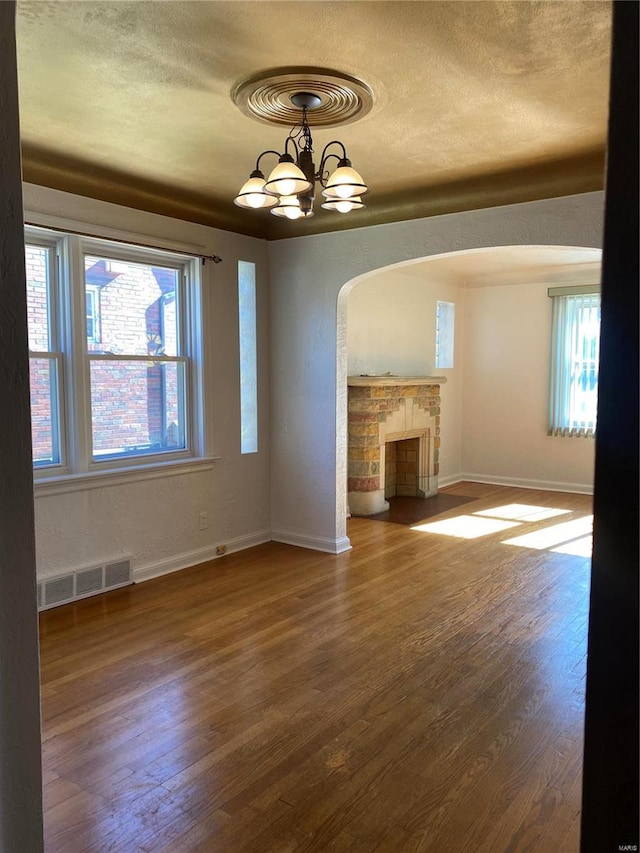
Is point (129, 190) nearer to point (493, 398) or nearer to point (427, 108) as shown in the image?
point (427, 108)

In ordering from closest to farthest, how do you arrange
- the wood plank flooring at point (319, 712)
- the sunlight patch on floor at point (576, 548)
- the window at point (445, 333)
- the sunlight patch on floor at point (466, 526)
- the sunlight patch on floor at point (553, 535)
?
the wood plank flooring at point (319, 712) → the sunlight patch on floor at point (576, 548) → the sunlight patch on floor at point (553, 535) → the sunlight patch on floor at point (466, 526) → the window at point (445, 333)

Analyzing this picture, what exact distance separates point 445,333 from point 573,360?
1627mm

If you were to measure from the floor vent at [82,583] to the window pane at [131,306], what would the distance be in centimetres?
144

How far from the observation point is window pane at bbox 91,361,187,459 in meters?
4.09

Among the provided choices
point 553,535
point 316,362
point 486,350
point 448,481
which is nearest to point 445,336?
point 486,350

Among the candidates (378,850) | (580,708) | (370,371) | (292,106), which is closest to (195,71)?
(292,106)

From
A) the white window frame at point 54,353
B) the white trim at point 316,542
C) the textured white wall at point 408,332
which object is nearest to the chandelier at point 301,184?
the white window frame at point 54,353

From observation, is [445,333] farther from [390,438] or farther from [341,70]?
[341,70]

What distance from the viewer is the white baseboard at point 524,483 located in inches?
292

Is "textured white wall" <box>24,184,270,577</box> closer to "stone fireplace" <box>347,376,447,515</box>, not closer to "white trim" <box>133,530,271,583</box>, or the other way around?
"white trim" <box>133,530,271,583</box>

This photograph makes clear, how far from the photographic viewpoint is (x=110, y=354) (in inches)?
161

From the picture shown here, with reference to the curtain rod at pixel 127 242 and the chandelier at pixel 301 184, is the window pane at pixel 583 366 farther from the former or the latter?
the chandelier at pixel 301 184

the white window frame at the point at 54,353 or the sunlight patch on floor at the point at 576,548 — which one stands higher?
the white window frame at the point at 54,353

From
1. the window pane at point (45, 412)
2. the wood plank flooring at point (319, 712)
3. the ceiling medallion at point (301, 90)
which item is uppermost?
the ceiling medallion at point (301, 90)
